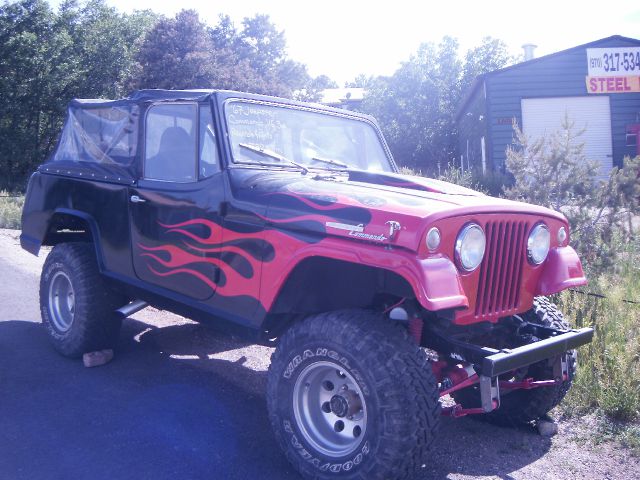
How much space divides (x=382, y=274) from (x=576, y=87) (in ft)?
63.0

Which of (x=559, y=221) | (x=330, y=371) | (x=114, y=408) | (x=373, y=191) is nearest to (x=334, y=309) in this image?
(x=330, y=371)

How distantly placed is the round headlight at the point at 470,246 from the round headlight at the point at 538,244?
0.47m

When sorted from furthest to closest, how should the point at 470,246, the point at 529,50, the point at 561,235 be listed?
the point at 529,50 < the point at 561,235 < the point at 470,246

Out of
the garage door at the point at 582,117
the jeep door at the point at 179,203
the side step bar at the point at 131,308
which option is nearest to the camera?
the jeep door at the point at 179,203

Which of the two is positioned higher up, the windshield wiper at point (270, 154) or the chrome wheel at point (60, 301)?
the windshield wiper at point (270, 154)

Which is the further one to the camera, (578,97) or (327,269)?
(578,97)

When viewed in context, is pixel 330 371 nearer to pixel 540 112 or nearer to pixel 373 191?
pixel 373 191

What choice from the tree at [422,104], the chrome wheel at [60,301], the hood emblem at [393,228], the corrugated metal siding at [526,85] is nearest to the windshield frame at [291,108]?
the hood emblem at [393,228]

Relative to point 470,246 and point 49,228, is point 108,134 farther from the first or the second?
point 470,246

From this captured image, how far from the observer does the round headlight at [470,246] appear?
326 centimetres

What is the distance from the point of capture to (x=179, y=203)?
4340mm

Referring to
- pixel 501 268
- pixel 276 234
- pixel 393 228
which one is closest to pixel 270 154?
pixel 276 234

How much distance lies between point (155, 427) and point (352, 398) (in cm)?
142

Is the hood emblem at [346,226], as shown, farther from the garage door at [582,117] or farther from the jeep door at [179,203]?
the garage door at [582,117]
